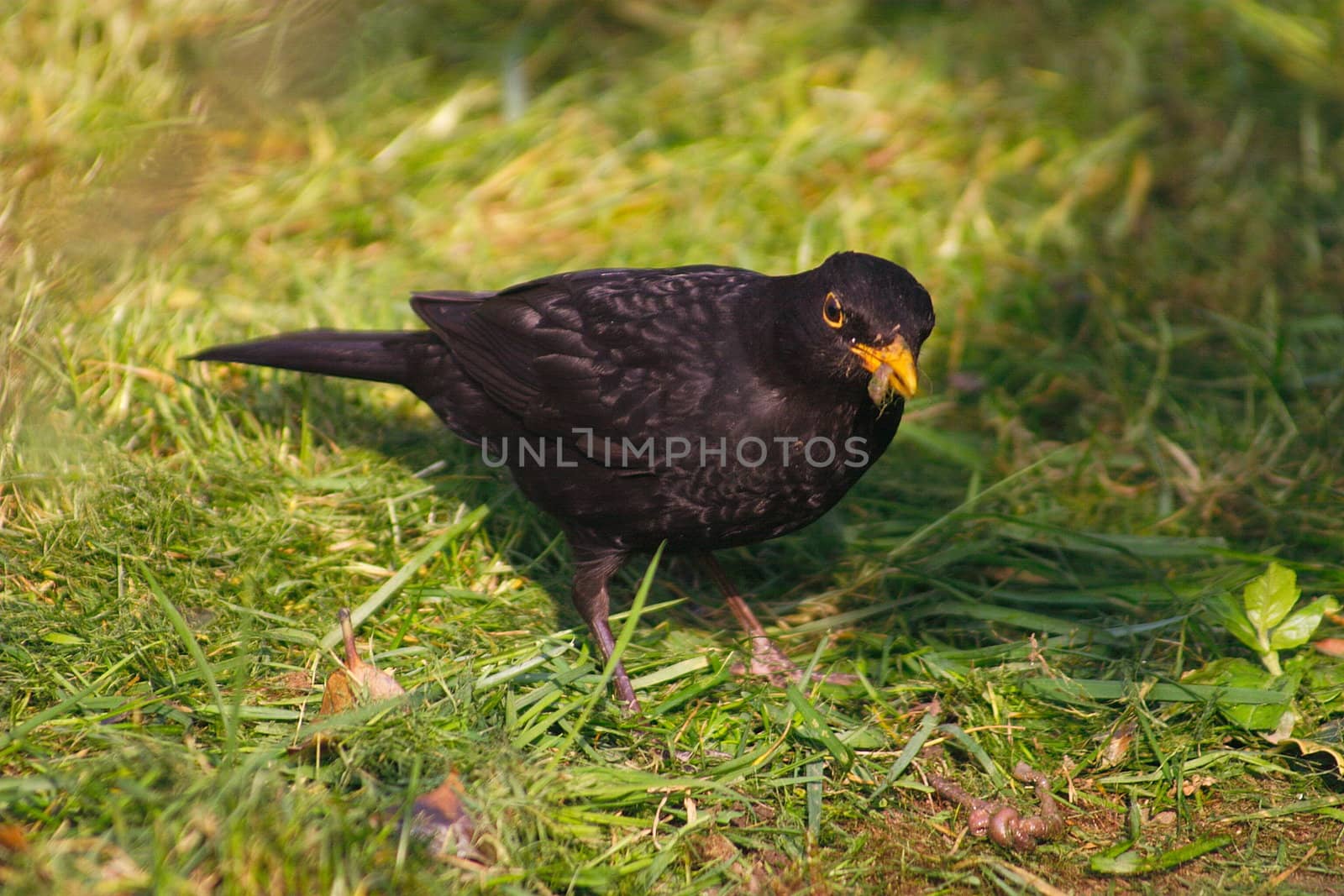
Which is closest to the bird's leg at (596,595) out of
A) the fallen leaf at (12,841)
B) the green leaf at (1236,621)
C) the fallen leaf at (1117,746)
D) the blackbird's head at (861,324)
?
the blackbird's head at (861,324)

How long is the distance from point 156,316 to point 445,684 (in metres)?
2.58

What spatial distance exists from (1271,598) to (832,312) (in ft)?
5.38

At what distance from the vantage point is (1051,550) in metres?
4.46

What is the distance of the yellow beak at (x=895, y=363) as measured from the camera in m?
3.29

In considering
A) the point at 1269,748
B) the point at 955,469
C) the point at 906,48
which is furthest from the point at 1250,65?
the point at 1269,748

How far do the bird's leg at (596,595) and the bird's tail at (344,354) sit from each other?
1.01 m

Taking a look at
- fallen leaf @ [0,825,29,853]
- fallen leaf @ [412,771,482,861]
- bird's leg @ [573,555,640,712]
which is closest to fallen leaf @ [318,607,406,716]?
fallen leaf @ [412,771,482,861]

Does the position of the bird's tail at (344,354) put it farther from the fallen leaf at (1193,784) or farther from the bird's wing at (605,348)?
the fallen leaf at (1193,784)

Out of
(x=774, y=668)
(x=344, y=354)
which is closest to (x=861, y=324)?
(x=774, y=668)

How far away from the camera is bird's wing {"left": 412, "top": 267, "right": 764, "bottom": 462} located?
3729mm

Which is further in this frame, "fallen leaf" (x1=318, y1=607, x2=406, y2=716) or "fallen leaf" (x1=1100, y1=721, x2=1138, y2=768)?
"fallen leaf" (x1=1100, y1=721, x2=1138, y2=768)

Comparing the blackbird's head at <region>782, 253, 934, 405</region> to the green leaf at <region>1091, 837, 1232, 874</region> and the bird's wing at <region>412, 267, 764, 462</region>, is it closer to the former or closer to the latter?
the bird's wing at <region>412, 267, 764, 462</region>

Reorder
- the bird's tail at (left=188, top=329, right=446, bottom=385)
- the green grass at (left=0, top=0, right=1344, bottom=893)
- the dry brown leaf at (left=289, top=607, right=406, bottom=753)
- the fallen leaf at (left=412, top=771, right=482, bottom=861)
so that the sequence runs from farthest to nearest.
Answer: the bird's tail at (left=188, top=329, right=446, bottom=385)
the dry brown leaf at (left=289, top=607, right=406, bottom=753)
the green grass at (left=0, top=0, right=1344, bottom=893)
the fallen leaf at (left=412, top=771, right=482, bottom=861)

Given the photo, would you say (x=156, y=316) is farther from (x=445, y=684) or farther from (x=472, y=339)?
(x=445, y=684)
